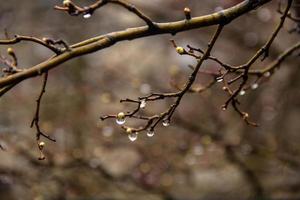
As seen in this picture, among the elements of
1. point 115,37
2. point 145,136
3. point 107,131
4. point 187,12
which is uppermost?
point 145,136

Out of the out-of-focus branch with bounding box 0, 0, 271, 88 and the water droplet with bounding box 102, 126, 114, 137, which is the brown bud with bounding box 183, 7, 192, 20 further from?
the water droplet with bounding box 102, 126, 114, 137

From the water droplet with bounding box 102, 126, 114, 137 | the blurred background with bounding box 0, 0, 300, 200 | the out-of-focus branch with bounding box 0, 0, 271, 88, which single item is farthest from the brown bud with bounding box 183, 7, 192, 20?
the water droplet with bounding box 102, 126, 114, 137

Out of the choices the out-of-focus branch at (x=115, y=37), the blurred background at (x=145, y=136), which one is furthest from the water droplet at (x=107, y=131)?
the out-of-focus branch at (x=115, y=37)

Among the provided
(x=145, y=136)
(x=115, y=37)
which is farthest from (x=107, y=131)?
(x=115, y=37)

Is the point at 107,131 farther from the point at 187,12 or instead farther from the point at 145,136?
the point at 187,12

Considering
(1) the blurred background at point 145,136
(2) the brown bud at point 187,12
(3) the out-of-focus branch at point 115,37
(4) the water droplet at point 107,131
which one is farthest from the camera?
(4) the water droplet at point 107,131

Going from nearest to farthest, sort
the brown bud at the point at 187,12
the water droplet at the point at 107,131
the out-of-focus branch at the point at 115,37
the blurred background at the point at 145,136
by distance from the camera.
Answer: the out-of-focus branch at the point at 115,37 → the brown bud at the point at 187,12 → the blurred background at the point at 145,136 → the water droplet at the point at 107,131

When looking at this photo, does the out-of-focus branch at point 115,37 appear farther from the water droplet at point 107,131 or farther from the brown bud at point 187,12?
the water droplet at point 107,131

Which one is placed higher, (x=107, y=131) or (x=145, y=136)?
(x=145, y=136)

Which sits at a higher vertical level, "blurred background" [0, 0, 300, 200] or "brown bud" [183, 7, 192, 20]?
"blurred background" [0, 0, 300, 200]
